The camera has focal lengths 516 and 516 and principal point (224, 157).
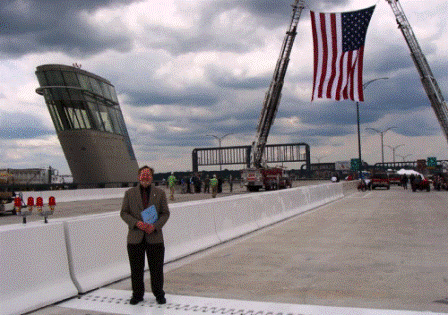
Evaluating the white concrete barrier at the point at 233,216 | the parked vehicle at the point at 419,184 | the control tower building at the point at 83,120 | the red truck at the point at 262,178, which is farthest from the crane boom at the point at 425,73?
the white concrete barrier at the point at 233,216

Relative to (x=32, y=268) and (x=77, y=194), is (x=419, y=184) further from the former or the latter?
(x=32, y=268)

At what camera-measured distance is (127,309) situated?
19.8 feet

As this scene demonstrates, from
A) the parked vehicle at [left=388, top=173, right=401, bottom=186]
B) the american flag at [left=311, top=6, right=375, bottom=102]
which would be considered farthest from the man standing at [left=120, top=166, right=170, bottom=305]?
the parked vehicle at [left=388, top=173, right=401, bottom=186]

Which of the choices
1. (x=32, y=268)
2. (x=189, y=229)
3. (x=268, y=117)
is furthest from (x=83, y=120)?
(x=32, y=268)

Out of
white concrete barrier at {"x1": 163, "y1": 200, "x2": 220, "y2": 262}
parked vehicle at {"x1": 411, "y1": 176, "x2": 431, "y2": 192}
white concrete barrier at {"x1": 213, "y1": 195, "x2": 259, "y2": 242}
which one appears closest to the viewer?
white concrete barrier at {"x1": 163, "y1": 200, "x2": 220, "y2": 262}

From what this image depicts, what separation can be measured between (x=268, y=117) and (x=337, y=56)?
2164 centimetres

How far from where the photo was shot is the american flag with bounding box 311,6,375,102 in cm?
2536

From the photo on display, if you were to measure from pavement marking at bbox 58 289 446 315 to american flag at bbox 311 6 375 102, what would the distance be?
2015cm

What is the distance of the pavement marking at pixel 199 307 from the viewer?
5.75 metres

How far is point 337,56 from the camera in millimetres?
25453

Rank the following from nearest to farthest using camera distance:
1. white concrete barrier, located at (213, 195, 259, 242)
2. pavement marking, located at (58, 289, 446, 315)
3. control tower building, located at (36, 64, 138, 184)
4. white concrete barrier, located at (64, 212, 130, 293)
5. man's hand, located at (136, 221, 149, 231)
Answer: pavement marking, located at (58, 289, 446, 315)
man's hand, located at (136, 221, 149, 231)
white concrete barrier, located at (64, 212, 130, 293)
white concrete barrier, located at (213, 195, 259, 242)
control tower building, located at (36, 64, 138, 184)

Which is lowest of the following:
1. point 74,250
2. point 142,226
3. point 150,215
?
point 74,250

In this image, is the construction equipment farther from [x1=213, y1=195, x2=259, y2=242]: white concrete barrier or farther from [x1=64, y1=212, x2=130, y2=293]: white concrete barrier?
[x1=64, y1=212, x2=130, y2=293]: white concrete barrier

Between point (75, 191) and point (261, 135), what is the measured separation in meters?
19.2
